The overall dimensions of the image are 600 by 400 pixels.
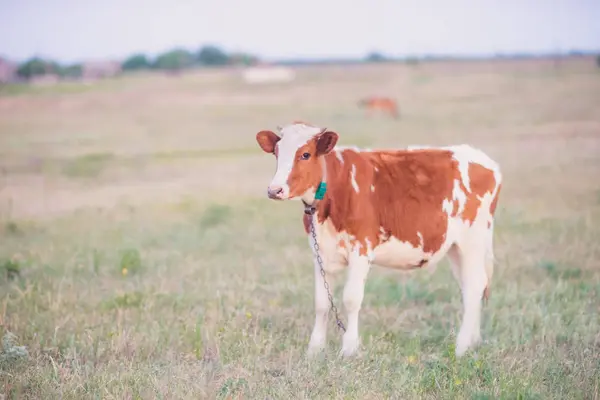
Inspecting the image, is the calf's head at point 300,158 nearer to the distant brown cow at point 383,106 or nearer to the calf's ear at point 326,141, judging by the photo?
the calf's ear at point 326,141

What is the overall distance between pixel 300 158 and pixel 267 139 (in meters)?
0.46

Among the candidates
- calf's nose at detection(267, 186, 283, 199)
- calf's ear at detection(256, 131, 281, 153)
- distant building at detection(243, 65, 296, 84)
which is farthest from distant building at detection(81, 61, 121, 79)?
calf's nose at detection(267, 186, 283, 199)

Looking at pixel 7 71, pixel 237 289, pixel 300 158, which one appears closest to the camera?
pixel 300 158

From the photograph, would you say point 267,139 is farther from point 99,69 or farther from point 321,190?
point 99,69

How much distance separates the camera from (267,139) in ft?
18.8

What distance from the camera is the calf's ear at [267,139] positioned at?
5711mm

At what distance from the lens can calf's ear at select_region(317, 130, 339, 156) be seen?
5.38 m

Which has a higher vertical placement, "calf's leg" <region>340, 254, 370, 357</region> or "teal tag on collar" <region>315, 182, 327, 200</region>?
"teal tag on collar" <region>315, 182, 327, 200</region>

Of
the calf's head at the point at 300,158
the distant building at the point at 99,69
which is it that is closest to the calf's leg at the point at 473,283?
the calf's head at the point at 300,158

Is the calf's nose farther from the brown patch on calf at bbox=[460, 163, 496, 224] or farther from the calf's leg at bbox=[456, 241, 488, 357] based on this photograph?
the calf's leg at bbox=[456, 241, 488, 357]

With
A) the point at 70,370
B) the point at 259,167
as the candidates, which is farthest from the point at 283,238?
the point at 259,167

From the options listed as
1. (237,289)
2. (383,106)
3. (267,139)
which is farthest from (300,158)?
(383,106)

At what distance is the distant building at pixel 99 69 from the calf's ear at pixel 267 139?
124 ft

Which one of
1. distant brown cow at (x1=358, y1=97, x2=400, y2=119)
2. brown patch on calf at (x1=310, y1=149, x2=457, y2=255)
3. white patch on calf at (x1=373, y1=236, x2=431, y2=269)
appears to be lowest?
distant brown cow at (x1=358, y1=97, x2=400, y2=119)
